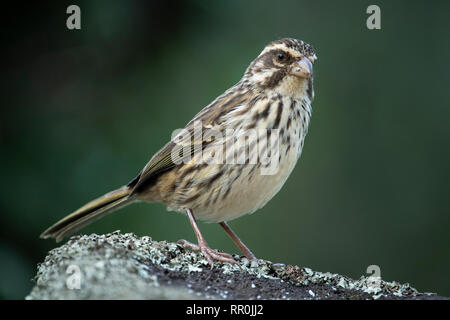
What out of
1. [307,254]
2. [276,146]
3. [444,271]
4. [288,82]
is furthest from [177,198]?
[444,271]

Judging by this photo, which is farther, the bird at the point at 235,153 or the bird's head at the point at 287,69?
the bird's head at the point at 287,69

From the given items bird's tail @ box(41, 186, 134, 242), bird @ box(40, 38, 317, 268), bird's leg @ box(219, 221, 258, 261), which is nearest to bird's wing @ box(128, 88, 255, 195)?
bird @ box(40, 38, 317, 268)

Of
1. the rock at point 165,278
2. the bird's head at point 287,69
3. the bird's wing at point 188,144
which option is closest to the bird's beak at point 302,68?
the bird's head at point 287,69

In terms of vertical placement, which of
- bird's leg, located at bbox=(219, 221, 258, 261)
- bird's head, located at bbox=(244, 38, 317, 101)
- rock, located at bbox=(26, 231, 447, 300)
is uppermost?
bird's head, located at bbox=(244, 38, 317, 101)

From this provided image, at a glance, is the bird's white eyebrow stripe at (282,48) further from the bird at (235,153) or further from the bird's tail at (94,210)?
the bird's tail at (94,210)

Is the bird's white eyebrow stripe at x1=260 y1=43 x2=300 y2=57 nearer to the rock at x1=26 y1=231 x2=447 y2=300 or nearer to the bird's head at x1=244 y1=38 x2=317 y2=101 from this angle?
the bird's head at x1=244 y1=38 x2=317 y2=101

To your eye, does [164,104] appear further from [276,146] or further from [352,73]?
[352,73]
